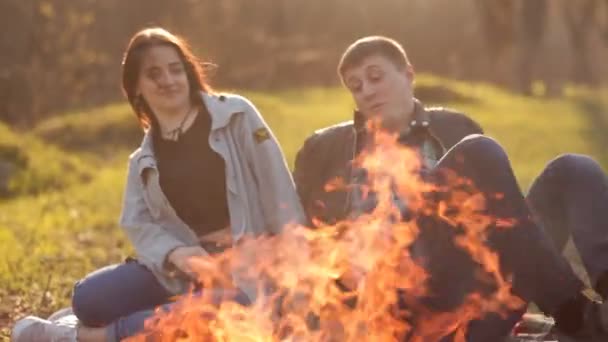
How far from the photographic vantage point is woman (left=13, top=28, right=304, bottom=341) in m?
6.19

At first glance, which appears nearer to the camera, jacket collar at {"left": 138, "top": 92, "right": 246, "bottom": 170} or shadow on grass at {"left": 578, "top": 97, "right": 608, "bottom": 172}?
jacket collar at {"left": 138, "top": 92, "right": 246, "bottom": 170}

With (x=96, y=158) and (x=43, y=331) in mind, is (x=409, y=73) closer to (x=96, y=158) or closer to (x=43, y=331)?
(x=43, y=331)

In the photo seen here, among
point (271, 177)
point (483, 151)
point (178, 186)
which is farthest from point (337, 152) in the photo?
point (483, 151)

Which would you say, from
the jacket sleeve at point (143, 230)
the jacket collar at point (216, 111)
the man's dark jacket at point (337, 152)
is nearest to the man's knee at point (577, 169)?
the man's dark jacket at point (337, 152)

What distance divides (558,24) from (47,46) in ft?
129

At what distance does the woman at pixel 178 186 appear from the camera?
6188mm

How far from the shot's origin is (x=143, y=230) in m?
6.32

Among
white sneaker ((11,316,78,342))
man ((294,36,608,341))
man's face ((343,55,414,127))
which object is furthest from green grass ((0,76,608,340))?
man ((294,36,608,341))

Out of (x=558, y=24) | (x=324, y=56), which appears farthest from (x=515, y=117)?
(x=558, y=24)

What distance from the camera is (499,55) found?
142 ft

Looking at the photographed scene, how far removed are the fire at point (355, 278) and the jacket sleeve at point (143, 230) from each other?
29 centimetres

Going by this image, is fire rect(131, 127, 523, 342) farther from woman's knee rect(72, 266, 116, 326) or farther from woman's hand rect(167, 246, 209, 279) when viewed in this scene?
woman's knee rect(72, 266, 116, 326)

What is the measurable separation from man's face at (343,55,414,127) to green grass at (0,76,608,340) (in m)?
2.97

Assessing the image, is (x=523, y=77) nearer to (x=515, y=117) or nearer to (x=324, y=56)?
(x=324, y=56)
